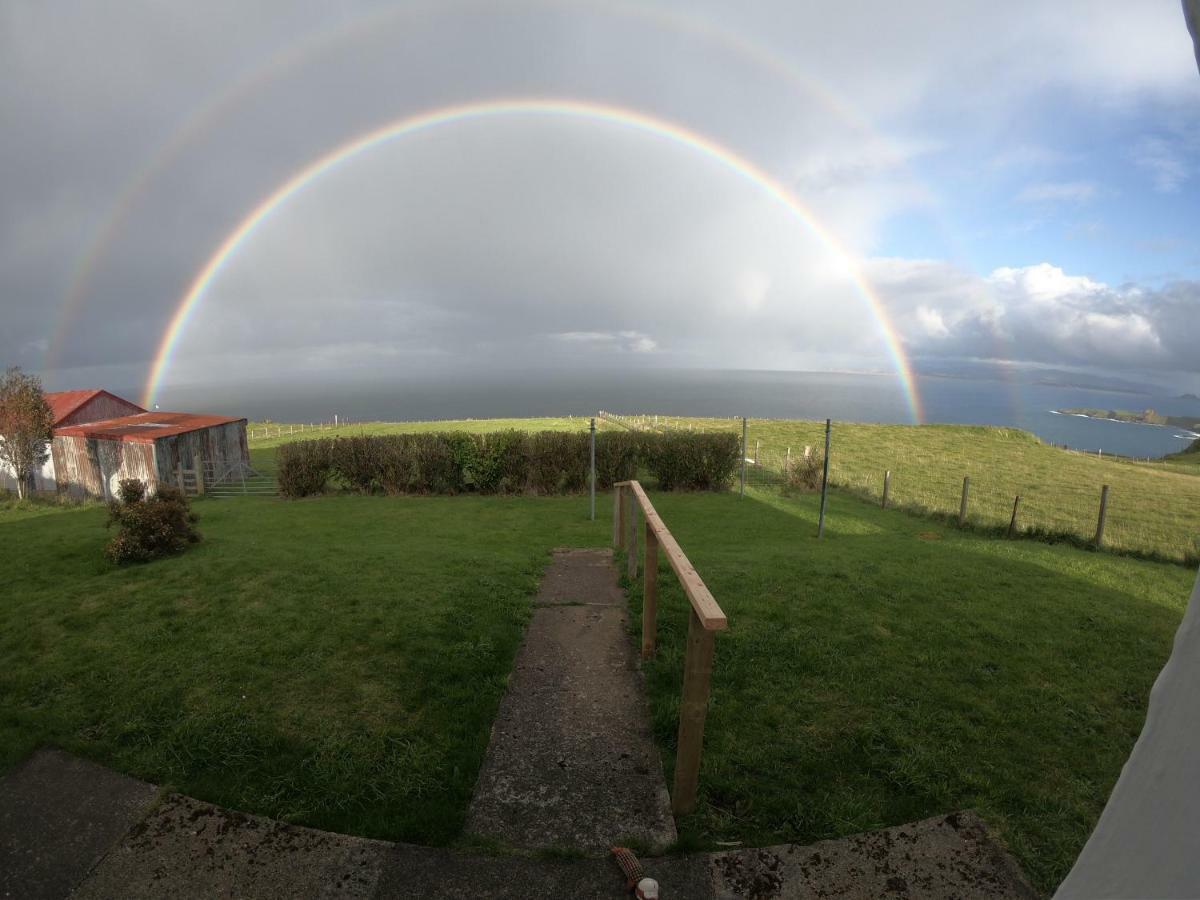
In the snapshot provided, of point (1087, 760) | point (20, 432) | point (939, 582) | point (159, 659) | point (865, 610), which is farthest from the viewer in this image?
point (20, 432)

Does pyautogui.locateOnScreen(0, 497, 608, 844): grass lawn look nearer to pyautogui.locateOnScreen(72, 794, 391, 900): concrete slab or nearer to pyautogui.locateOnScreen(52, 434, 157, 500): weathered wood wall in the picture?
pyautogui.locateOnScreen(72, 794, 391, 900): concrete slab

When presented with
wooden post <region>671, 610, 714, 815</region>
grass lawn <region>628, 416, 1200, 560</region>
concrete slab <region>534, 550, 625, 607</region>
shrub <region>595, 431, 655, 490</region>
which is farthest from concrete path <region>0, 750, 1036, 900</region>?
shrub <region>595, 431, 655, 490</region>

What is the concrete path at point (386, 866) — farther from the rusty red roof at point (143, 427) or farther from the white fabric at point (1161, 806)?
the rusty red roof at point (143, 427)

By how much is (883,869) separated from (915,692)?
227 centimetres

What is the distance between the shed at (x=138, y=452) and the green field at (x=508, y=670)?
1226 cm

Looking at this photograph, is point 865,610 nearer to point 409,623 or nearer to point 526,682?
point 526,682

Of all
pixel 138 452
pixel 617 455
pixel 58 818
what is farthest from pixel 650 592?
pixel 138 452

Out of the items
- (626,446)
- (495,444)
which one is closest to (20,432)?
(495,444)

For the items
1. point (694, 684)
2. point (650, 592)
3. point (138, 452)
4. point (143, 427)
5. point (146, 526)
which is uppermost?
point (143, 427)

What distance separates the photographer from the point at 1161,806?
104 cm

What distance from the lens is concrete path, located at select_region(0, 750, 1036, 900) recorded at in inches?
121

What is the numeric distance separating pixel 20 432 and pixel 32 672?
23673mm

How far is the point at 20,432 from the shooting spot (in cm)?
2192

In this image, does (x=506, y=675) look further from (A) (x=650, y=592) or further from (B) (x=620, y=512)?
(B) (x=620, y=512)
